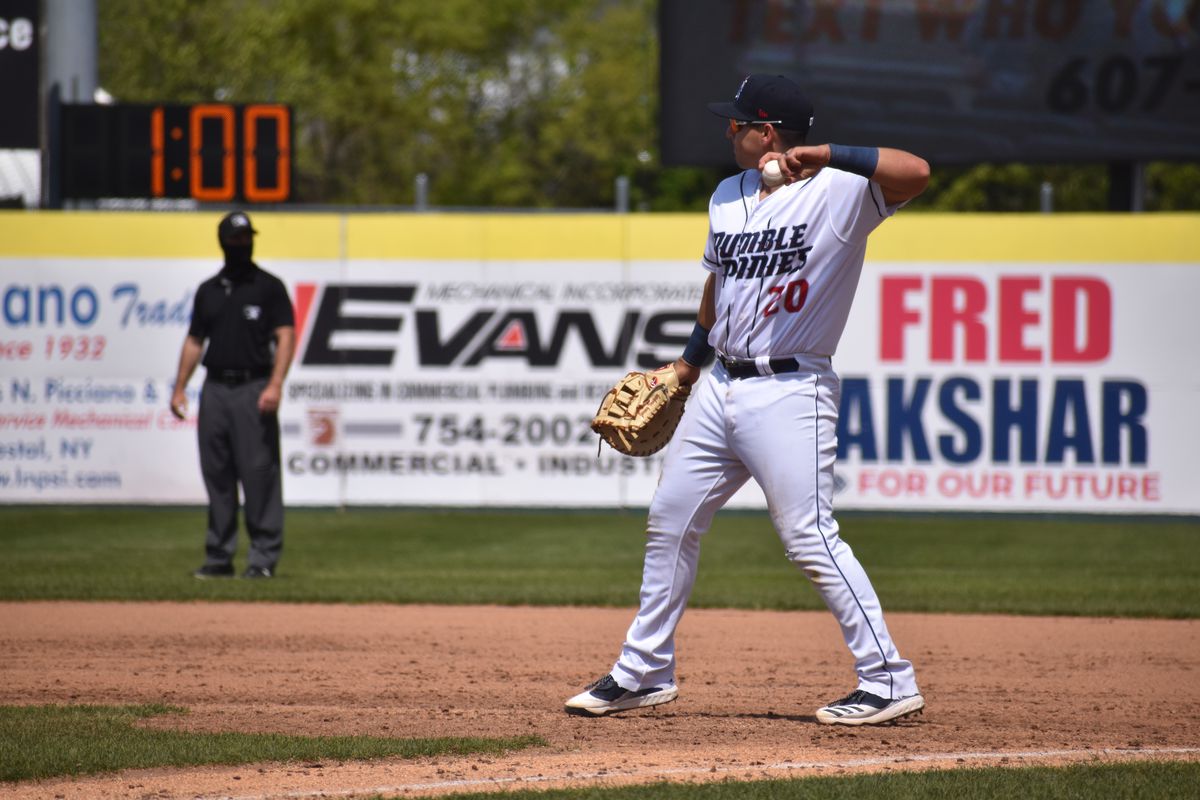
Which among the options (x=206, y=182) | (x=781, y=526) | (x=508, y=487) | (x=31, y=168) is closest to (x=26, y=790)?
(x=781, y=526)

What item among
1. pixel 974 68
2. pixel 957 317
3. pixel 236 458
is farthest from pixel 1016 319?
pixel 236 458

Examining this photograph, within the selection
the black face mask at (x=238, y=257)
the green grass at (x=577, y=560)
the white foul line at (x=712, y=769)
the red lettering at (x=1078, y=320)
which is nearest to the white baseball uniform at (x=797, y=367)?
the white foul line at (x=712, y=769)

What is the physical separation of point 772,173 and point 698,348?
756 millimetres

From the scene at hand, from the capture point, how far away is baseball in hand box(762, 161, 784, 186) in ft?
15.2

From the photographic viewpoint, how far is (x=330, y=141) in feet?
167

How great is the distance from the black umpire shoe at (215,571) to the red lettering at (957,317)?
6.14m

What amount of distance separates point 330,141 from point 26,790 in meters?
48.1

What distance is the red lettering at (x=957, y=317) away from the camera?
12695 millimetres

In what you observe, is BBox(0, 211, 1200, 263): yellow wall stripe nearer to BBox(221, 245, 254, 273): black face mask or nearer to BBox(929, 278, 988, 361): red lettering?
BBox(929, 278, 988, 361): red lettering

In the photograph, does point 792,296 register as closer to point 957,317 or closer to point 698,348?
point 698,348

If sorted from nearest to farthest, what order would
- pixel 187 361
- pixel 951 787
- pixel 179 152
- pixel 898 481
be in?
1. pixel 951 787
2. pixel 187 361
3. pixel 898 481
4. pixel 179 152

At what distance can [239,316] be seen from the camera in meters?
8.68

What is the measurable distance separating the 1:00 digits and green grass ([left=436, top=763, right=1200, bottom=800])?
28.4 ft


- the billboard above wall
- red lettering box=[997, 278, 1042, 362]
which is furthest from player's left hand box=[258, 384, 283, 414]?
red lettering box=[997, 278, 1042, 362]
